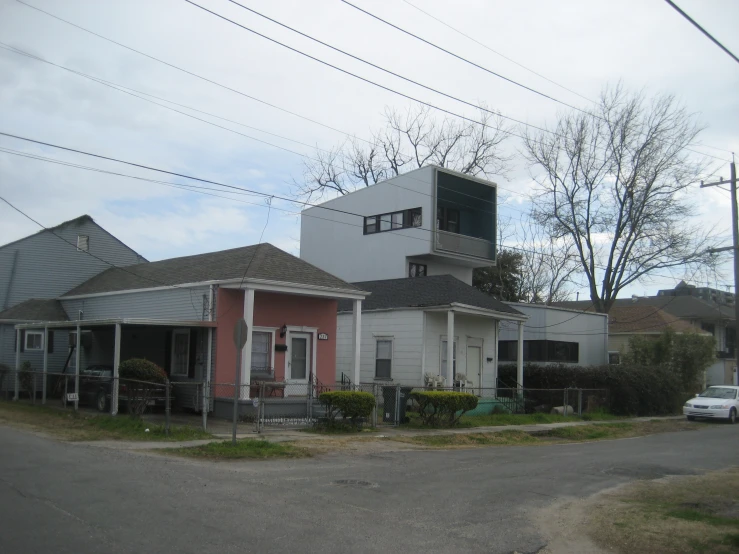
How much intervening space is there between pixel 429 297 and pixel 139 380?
37.7ft

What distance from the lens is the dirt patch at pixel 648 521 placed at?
8078 mm

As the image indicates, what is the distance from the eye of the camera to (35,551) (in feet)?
21.4

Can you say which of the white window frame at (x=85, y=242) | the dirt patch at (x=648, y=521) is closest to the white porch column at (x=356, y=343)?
the dirt patch at (x=648, y=521)

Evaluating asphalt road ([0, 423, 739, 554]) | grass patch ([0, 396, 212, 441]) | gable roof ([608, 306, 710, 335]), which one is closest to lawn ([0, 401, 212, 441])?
grass patch ([0, 396, 212, 441])

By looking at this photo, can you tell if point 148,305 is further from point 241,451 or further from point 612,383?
point 612,383

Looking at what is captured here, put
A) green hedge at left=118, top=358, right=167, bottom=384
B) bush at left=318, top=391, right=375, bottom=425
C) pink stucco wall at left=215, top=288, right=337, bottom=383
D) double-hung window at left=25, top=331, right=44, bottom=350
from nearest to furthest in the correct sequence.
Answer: bush at left=318, top=391, right=375, bottom=425 → green hedge at left=118, top=358, right=167, bottom=384 → pink stucco wall at left=215, top=288, right=337, bottom=383 → double-hung window at left=25, top=331, right=44, bottom=350

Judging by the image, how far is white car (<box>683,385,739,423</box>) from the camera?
29188 mm

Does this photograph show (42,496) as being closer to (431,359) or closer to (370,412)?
(370,412)

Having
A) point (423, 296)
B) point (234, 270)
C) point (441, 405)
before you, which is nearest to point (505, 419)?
point (441, 405)

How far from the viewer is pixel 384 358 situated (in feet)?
86.6

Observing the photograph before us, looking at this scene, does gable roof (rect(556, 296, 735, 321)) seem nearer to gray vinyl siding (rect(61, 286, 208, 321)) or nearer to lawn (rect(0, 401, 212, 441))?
gray vinyl siding (rect(61, 286, 208, 321))

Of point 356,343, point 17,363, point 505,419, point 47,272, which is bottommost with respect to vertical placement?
point 505,419

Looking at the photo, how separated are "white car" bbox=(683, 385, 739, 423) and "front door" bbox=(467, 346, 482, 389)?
995 cm

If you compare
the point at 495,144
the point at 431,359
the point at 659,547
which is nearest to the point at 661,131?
the point at 495,144
